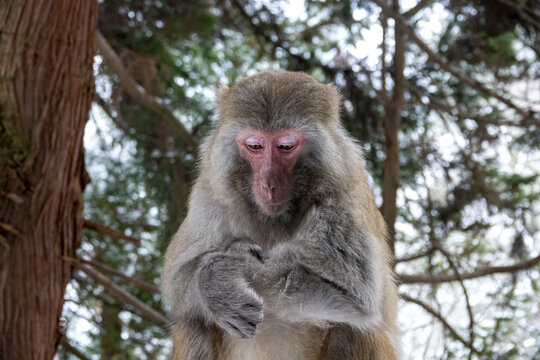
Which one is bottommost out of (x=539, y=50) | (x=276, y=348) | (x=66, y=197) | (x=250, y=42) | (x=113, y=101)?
(x=276, y=348)

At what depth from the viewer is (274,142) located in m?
3.06

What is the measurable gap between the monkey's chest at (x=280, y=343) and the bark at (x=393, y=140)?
173 cm

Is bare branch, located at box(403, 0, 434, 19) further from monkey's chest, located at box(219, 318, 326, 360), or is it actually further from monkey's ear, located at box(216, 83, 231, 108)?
monkey's chest, located at box(219, 318, 326, 360)

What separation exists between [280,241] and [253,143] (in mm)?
532

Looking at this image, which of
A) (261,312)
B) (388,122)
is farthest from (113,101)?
(261,312)

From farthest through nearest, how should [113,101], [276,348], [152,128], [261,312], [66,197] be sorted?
1. [152,128]
2. [113,101]
3. [66,197]
4. [276,348]
5. [261,312]

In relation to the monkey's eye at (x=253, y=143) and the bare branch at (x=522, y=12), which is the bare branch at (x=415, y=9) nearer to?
the bare branch at (x=522, y=12)

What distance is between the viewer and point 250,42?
779cm

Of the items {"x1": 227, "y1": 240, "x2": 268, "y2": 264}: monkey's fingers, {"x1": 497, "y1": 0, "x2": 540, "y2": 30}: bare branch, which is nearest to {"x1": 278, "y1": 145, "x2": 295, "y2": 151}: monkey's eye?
{"x1": 227, "y1": 240, "x2": 268, "y2": 264}: monkey's fingers

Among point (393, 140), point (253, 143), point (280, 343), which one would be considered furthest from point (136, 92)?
point (280, 343)

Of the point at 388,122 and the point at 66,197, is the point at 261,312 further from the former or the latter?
the point at 388,122

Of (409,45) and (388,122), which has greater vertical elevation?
(409,45)

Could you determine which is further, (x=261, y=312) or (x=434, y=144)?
(x=434, y=144)

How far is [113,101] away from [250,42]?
2652mm
